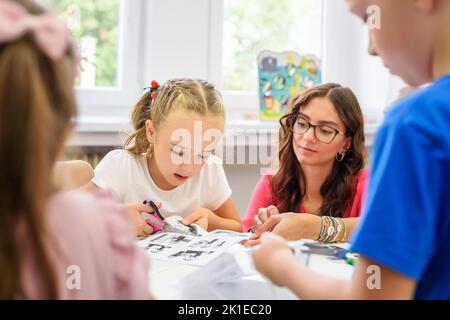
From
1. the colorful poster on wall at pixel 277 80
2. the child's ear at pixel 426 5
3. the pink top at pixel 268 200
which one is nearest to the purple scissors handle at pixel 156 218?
the pink top at pixel 268 200

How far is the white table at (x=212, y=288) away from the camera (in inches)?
30.7

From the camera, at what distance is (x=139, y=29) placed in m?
2.17

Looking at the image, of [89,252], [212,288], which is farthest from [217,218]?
[89,252]

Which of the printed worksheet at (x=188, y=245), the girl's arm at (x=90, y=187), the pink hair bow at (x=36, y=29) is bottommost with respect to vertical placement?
the printed worksheet at (x=188, y=245)

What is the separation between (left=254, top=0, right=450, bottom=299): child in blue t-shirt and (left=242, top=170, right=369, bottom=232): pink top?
88 centimetres

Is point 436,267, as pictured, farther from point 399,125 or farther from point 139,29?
point 139,29

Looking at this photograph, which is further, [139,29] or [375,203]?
[139,29]

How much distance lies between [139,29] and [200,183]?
87 centimetres

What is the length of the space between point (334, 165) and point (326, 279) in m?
A: 0.96

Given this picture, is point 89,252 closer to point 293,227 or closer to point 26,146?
point 26,146

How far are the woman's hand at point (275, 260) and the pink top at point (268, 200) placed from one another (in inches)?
30.6

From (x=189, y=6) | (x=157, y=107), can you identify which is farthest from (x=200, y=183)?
(x=189, y=6)

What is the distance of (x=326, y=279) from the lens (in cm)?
60

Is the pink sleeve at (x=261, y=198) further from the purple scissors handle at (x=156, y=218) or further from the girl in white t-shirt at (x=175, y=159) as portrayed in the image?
the purple scissors handle at (x=156, y=218)
